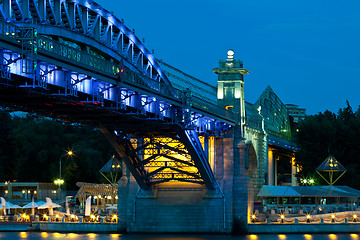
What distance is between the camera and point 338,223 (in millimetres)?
67250

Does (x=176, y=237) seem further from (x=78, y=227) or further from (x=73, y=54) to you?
(x=73, y=54)

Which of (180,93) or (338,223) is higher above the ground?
(180,93)

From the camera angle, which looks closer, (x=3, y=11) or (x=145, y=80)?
(x=3, y=11)

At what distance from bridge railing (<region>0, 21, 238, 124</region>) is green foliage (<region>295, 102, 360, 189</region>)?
37.3m

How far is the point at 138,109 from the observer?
4794 cm

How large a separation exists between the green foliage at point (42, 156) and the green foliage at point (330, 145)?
2883cm

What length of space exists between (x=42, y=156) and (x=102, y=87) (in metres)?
63.0

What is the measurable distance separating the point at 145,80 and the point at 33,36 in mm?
16154

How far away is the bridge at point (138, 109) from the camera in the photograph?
3750cm

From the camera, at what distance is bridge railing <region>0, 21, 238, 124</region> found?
114 feet

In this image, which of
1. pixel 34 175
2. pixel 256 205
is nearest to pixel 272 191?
pixel 256 205

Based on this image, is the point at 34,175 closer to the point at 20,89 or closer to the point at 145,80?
the point at 145,80

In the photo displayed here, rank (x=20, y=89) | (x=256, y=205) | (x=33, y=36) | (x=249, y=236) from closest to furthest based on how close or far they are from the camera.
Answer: (x=33, y=36) < (x=20, y=89) < (x=249, y=236) < (x=256, y=205)

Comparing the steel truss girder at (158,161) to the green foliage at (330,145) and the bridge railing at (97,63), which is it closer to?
the bridge railing at (97,63)
